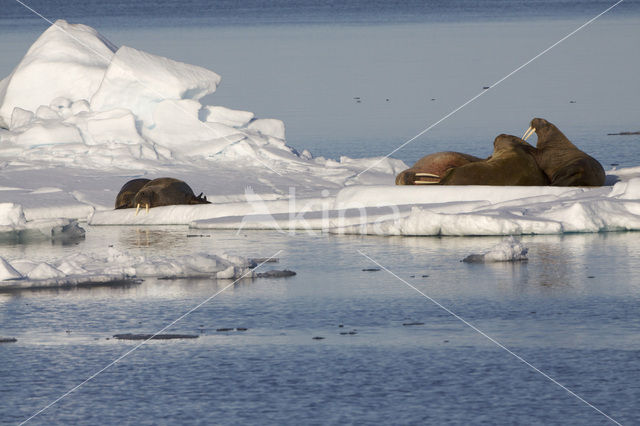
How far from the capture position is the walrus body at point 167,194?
59.0 ft

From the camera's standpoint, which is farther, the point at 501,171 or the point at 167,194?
the point at 167,194

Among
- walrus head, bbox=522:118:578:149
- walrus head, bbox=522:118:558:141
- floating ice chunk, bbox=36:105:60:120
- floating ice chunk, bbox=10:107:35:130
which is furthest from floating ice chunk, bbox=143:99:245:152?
walrus head, bbox=522:118:578:149

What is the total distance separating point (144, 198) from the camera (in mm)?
17859

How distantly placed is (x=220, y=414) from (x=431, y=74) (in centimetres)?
3063

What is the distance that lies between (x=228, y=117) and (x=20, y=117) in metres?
4.31

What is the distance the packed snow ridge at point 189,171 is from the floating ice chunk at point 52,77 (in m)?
0.03

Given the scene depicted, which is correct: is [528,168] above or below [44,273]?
above

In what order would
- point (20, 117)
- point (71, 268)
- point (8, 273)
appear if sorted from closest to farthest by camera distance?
point (8, 273), point (71, 268), point (20, 117)

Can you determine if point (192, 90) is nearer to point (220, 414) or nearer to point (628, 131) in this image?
point (628, 131)

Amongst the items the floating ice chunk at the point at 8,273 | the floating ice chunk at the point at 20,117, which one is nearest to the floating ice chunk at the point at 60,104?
the floating ice chunk at the point at 20,117
